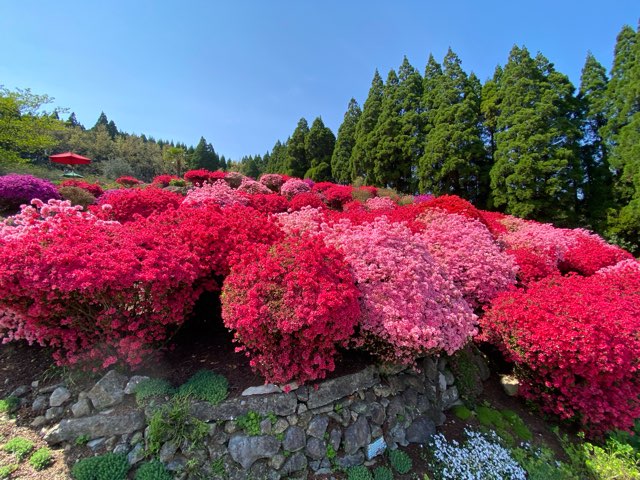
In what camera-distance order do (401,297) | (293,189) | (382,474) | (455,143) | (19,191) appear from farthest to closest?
(455,143) < (293,189) < (19,191) < (401,297) < (382,474)

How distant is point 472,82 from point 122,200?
19.4 meters

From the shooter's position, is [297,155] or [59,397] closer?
[59,397]

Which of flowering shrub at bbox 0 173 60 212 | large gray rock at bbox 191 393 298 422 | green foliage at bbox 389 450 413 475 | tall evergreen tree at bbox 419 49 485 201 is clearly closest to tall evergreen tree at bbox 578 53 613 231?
tall evergreen tree at bbox 419 49 485 201

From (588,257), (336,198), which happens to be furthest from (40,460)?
(336,198)

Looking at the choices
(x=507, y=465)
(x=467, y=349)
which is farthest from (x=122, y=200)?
(x=507, y=465)

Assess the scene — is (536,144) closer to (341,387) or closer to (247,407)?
(341,387)

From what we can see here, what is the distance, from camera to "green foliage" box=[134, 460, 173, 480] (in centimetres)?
251

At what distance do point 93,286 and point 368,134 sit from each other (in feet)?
67.1

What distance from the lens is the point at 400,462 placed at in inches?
119

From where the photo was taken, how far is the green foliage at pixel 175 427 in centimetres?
265

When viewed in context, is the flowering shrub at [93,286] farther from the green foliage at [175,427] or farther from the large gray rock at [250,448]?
the large gray rock at [250,448]

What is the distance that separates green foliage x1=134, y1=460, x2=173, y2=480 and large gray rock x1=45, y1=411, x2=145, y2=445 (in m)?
0.32

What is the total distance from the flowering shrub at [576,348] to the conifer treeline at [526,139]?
35.8 feet

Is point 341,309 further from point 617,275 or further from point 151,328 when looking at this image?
point 617,275
